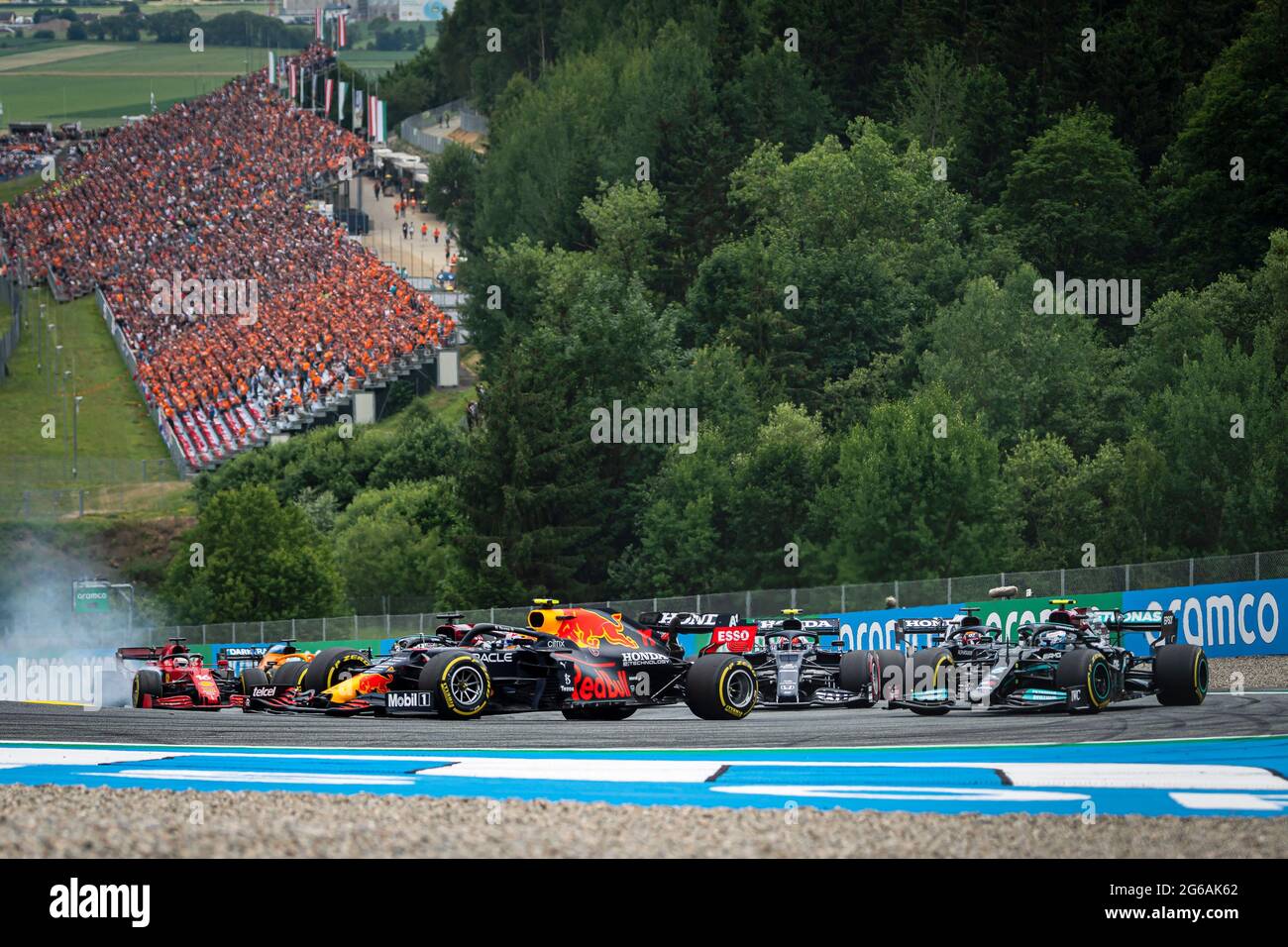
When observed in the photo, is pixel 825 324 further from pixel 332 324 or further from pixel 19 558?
pixel 19 558

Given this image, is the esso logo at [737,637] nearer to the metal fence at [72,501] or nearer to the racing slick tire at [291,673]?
the racing slick tire at [291,673]

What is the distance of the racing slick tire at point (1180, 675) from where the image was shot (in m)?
23.3

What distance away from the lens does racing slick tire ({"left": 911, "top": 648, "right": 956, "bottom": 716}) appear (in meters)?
24.2

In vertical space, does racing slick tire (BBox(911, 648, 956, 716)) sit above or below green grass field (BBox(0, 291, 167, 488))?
below

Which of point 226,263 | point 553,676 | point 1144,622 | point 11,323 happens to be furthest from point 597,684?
point 11,323

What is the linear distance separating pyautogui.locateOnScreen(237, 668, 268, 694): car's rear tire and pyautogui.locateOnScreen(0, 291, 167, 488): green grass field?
205ft

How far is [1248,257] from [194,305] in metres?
55.8

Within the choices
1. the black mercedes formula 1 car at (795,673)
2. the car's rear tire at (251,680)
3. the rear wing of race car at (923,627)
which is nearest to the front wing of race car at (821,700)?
the black mercedes formula 1 car at (795,673)

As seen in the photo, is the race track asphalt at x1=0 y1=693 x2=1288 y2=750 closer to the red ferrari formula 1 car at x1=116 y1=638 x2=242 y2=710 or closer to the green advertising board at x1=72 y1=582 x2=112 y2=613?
the red ferrari formula 1 car at x1=116 y1=638 x2=242 y2=710

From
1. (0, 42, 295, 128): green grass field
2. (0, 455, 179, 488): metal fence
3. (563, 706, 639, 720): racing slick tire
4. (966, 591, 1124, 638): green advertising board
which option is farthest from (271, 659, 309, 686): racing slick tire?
(0, 42, 295, 128): green grass field

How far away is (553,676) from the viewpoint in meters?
23.6

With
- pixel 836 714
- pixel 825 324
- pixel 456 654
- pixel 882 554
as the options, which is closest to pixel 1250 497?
pixel 882 554

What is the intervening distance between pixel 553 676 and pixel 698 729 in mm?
2540

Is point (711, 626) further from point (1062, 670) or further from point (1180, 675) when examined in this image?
point (1180, 675)
